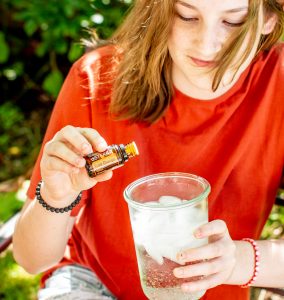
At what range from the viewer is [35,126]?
4.08 metres

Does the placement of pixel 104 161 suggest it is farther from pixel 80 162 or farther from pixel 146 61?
pixel 146 61

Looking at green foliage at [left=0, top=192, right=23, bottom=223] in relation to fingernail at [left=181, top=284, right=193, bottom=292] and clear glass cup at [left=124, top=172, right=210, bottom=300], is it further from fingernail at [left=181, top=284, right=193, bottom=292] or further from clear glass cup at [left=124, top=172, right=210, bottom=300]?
fingernail at [left=181, top=284, right=193, bottom=292]

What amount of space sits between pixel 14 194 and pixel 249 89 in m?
1.96

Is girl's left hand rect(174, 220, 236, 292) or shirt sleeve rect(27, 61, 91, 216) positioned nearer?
girl's left hand rect(174, 220, 236, 292)

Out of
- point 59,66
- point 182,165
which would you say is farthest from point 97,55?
point 59,66

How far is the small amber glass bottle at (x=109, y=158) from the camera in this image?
138 cm

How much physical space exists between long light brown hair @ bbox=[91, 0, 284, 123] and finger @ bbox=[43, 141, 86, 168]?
401 millimetres

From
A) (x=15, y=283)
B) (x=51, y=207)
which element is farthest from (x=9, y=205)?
(x=51, y=207)

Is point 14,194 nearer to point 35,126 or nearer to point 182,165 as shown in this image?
point 35,126

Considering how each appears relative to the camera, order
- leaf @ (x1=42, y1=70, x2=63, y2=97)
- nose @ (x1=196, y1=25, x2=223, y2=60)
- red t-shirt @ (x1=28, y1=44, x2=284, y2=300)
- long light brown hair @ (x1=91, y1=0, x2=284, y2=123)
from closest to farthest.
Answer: nose @ (x1=196, y1=25, x2=223, y2=60), long light brown hair @ (x1=91, y1=0, x2=284, y2=123), red t-shirt @ (x1=28, y1=44, x2=284, y2=300), leaf @ (x1=42, y1=70, x2=63, y2=97)

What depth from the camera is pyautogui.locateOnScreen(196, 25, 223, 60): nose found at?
5.23ft

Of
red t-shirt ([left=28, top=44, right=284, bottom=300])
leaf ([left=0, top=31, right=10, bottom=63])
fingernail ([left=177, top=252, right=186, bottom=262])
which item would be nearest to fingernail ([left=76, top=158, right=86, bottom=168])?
fingernail ([left=177, top=252, right=186, bottom=262])

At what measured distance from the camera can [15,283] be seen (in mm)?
2926

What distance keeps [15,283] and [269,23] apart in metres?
1.81
